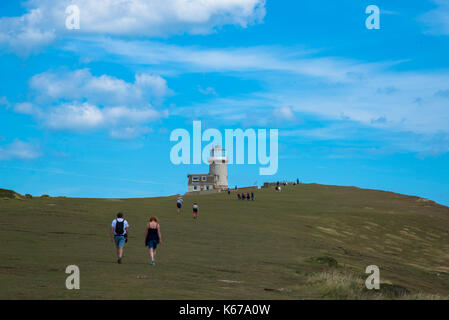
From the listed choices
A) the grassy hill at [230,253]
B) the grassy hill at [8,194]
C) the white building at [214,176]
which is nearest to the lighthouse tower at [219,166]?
the white building at [214,176]

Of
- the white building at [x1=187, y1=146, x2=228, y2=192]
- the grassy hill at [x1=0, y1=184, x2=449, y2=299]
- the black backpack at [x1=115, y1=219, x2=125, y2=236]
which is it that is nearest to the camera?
the grassy hill at [x1=0, y1=184, x2=449, y2=299]

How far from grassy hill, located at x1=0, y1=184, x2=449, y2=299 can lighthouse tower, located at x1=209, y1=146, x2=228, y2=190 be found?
49152 millimetres

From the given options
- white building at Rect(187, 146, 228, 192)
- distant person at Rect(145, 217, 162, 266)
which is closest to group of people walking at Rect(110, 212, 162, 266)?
distant person at Rect(145, 217, 162, 266)

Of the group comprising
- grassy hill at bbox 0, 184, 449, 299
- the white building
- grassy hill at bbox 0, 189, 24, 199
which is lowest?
grassy hill at bbox 0, 184, 449, 299

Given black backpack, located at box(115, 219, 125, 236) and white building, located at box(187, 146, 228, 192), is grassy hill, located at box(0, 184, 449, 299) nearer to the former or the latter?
black backpack, located at box(115, 219, 125, 236)

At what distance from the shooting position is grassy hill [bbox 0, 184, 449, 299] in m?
20.3

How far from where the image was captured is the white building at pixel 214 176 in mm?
125000

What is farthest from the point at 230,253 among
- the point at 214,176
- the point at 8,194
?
the point at 214,176

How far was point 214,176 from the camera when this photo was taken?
126 m

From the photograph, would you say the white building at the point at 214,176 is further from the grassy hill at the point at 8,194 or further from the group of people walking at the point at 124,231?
the group of people walking at the point at 124,231
